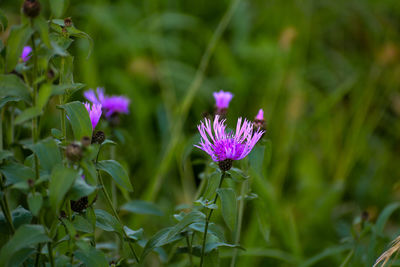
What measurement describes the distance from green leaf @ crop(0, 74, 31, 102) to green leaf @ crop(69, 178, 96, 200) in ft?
0.37

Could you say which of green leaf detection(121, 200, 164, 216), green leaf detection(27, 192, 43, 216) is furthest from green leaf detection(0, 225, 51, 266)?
green leaf detection(121, 200, 164, 216)

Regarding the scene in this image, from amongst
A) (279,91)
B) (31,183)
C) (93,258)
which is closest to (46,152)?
Result: (31,183)

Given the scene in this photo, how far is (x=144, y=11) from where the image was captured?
198 centimetres

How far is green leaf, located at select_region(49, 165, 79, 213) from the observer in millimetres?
499

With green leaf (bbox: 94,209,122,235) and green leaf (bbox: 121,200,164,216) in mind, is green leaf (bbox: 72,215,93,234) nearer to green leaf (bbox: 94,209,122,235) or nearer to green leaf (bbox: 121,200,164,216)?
Answer: green leaf (bbox: 94,209,122,235)

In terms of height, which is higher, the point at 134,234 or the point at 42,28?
the point at 42,28

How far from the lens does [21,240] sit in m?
0.52

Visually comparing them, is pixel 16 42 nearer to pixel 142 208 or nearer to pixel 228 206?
pixel 228 206

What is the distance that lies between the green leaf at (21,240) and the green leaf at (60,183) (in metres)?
0.05

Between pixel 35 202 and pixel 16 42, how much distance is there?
172mm

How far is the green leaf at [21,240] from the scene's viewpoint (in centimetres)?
51

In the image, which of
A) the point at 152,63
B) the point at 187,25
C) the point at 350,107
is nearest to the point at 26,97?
the point at 152,63

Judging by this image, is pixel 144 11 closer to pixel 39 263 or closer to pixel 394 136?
pixel 394 136

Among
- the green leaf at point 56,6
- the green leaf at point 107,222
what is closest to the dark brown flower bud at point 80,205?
the green leaf at point 107,222
